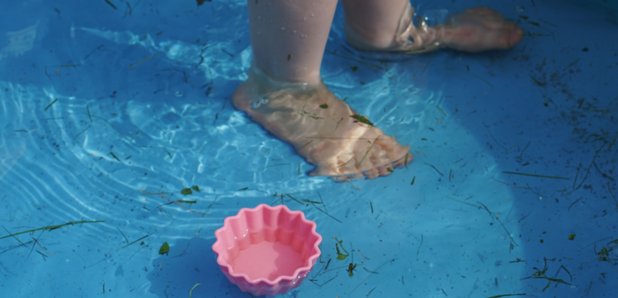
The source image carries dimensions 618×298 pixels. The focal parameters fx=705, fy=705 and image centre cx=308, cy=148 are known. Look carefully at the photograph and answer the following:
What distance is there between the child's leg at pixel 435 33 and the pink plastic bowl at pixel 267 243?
731mm

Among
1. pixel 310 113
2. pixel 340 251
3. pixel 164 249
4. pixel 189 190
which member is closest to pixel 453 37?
pixel 310 113

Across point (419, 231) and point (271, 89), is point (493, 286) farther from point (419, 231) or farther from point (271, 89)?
point (271, 89)

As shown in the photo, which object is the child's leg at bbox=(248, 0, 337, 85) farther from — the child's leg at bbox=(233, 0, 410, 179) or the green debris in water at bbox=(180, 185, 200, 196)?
the green debris in water at bbox=(180, 185, 200, 196)

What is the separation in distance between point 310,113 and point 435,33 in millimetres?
585

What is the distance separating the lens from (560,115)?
7.43 ft

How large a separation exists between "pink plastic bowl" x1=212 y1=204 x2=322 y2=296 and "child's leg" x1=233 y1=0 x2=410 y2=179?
0.79 ft

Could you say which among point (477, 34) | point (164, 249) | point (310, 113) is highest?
point (477, 34)

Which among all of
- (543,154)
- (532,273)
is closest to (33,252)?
(532,273)

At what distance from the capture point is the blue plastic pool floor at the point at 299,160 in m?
1.91

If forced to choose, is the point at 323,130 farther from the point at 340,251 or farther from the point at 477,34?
the point at 477,34

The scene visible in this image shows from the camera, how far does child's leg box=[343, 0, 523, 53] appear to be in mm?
2311

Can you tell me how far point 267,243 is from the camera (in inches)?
76.6

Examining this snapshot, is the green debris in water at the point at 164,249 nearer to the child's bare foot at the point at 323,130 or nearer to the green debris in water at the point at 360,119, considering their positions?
the child's bare foot at the point at 323,130

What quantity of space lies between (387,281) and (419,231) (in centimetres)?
19
